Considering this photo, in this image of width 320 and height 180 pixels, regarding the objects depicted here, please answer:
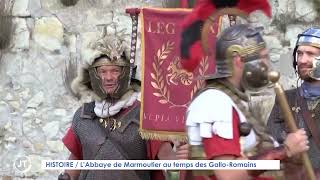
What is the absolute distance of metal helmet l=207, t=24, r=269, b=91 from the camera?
3441 mm

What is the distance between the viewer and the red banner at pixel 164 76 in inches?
186

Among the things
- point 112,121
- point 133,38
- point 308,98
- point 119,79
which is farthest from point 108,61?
point 308,98

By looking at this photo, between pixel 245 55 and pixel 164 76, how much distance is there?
1360 mm

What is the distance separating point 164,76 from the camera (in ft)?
15.6

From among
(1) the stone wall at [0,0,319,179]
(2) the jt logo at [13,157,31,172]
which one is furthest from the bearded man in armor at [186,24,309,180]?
(2) the jt logo at [13,157,31,172]

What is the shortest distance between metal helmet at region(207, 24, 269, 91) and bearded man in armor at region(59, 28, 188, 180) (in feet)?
4.29

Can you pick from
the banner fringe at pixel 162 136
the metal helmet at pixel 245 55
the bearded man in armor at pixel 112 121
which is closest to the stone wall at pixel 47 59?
the bearded man in armor at pixel 112 121

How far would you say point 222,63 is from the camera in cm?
348

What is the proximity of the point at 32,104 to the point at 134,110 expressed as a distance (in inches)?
95.5

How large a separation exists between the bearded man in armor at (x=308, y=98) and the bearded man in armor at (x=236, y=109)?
0.98 m

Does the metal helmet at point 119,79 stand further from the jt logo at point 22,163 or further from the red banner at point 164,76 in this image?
the jt logo at point 22,163

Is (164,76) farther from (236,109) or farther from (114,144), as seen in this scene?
(236,109)

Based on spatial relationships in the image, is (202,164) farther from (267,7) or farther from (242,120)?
(267,7)

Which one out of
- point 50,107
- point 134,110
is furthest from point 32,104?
point 134,110
